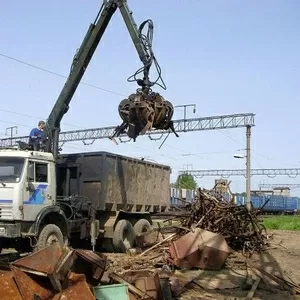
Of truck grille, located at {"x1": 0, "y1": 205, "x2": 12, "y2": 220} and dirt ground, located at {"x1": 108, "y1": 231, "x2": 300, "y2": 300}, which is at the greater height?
truck grille, located at {"x1": 0, "y1": 205, "x2": 12, "y2": 220}

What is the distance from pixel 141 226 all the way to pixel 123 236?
125 centimetres

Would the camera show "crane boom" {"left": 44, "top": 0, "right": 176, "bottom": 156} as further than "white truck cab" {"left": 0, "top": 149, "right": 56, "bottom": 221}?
Yes

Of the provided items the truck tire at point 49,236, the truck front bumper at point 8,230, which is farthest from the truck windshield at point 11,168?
the truck tire at point 49,236

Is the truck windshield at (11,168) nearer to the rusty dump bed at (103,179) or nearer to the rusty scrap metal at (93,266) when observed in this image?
the rusty dump bed at (103,179)

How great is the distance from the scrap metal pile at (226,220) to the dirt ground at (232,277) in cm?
54

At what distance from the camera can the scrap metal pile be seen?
1277 cm

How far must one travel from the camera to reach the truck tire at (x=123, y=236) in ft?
45.5

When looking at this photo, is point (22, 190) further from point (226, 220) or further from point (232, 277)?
point (226, 220)

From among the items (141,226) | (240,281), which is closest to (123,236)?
(141,226)

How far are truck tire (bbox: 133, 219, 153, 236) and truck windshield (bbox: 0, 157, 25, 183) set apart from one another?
5.48 metres

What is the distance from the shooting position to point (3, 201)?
10.3m

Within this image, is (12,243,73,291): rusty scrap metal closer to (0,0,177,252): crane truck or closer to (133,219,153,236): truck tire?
(0,0,177,252): crane truck

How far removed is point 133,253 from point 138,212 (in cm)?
288

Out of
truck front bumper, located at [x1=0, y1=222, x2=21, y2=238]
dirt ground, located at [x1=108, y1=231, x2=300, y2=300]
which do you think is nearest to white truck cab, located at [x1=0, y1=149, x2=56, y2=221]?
truck front bumper, located at [x1=0, y1=222, x2=21, y2=238]
